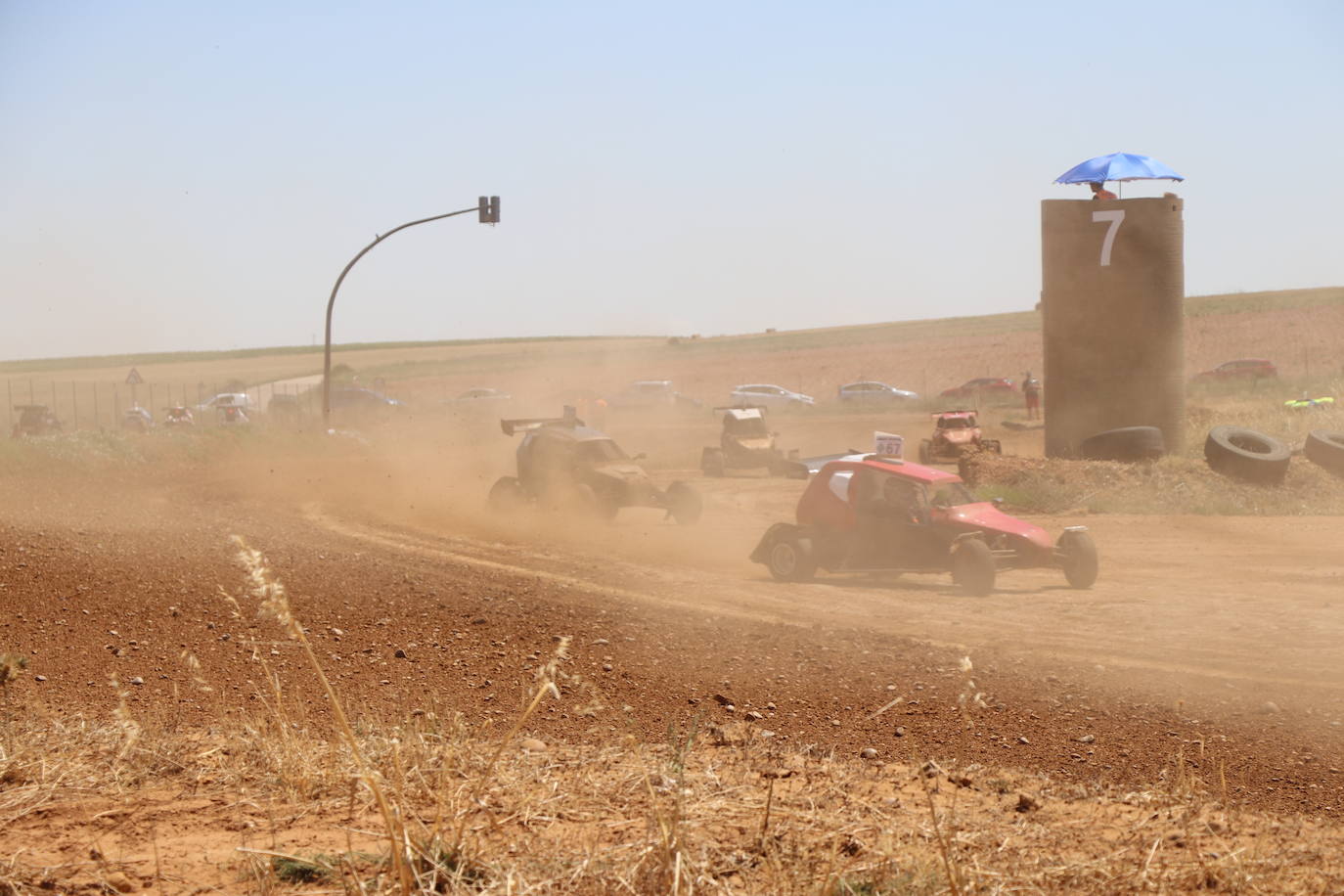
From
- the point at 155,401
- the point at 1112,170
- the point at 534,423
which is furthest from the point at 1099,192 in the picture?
the point at 155,401

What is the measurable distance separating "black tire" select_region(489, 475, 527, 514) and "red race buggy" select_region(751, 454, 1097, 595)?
23.9 ft

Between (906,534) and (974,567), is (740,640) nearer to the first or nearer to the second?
(974,567)

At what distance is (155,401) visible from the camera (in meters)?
81.2

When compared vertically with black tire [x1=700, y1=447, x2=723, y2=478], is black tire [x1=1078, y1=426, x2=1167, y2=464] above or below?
above

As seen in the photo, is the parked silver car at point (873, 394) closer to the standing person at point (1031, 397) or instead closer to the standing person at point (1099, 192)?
the standing person at point (1031, 397)

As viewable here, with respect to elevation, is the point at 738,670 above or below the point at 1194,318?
below

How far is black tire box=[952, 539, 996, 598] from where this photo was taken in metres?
12.5

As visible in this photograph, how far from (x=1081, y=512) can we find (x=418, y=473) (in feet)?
47.5

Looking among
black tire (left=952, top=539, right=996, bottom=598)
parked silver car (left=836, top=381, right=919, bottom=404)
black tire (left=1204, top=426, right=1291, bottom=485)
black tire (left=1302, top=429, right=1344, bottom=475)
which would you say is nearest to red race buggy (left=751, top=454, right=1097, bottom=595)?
black tire (left=952, top=539, right=996, bottom=598)

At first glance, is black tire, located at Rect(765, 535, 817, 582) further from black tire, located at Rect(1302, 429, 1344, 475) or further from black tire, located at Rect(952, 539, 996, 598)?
black tire, located at Rect(1302, 429, 1344, 475)

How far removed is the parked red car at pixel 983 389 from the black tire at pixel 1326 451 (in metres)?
32.4

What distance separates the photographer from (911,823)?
470cm

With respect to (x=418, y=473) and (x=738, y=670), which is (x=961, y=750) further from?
(x=418, y=473)

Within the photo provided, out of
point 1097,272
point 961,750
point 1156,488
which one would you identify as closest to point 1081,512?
point 1156,488
